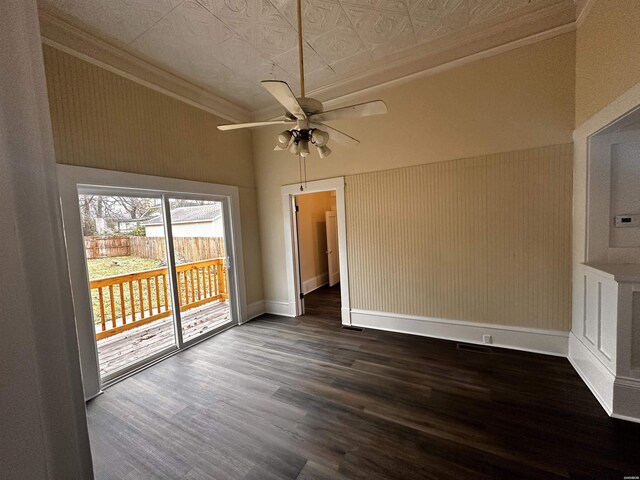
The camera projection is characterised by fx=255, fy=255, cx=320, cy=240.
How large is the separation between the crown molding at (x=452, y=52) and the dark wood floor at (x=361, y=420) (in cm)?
326

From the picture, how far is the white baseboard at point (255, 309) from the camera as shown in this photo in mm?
4266

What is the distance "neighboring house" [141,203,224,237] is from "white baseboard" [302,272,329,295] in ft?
7.77

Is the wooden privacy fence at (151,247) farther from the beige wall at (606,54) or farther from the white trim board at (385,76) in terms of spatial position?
the beige wall at (606,54)

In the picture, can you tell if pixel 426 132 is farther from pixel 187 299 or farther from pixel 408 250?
pixel 187 299

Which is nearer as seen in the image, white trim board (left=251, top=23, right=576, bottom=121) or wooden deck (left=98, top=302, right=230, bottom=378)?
white trim board (left=251, top=23, right=576, bottom=121)

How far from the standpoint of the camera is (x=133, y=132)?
9.25 ft

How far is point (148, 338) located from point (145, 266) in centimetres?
107

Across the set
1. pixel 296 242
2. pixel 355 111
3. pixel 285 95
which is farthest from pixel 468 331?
pixel 285 95

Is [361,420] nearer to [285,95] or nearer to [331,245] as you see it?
[285,95]

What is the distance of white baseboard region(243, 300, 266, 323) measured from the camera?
4.27 metres

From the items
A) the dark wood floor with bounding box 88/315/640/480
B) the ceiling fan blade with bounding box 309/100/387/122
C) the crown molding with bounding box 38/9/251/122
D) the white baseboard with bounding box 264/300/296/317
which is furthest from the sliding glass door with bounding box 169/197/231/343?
the ceiling fan blade with bounding box 309/100/387/122

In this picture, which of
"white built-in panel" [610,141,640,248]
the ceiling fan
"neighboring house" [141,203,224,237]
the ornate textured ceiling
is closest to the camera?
the ceiling fan

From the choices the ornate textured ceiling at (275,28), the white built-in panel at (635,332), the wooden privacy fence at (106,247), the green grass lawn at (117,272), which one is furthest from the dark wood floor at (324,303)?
the ornate textured ceiling at (275,28)

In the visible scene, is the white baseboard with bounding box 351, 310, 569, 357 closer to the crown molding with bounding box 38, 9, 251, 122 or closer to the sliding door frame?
the sliding door frame
